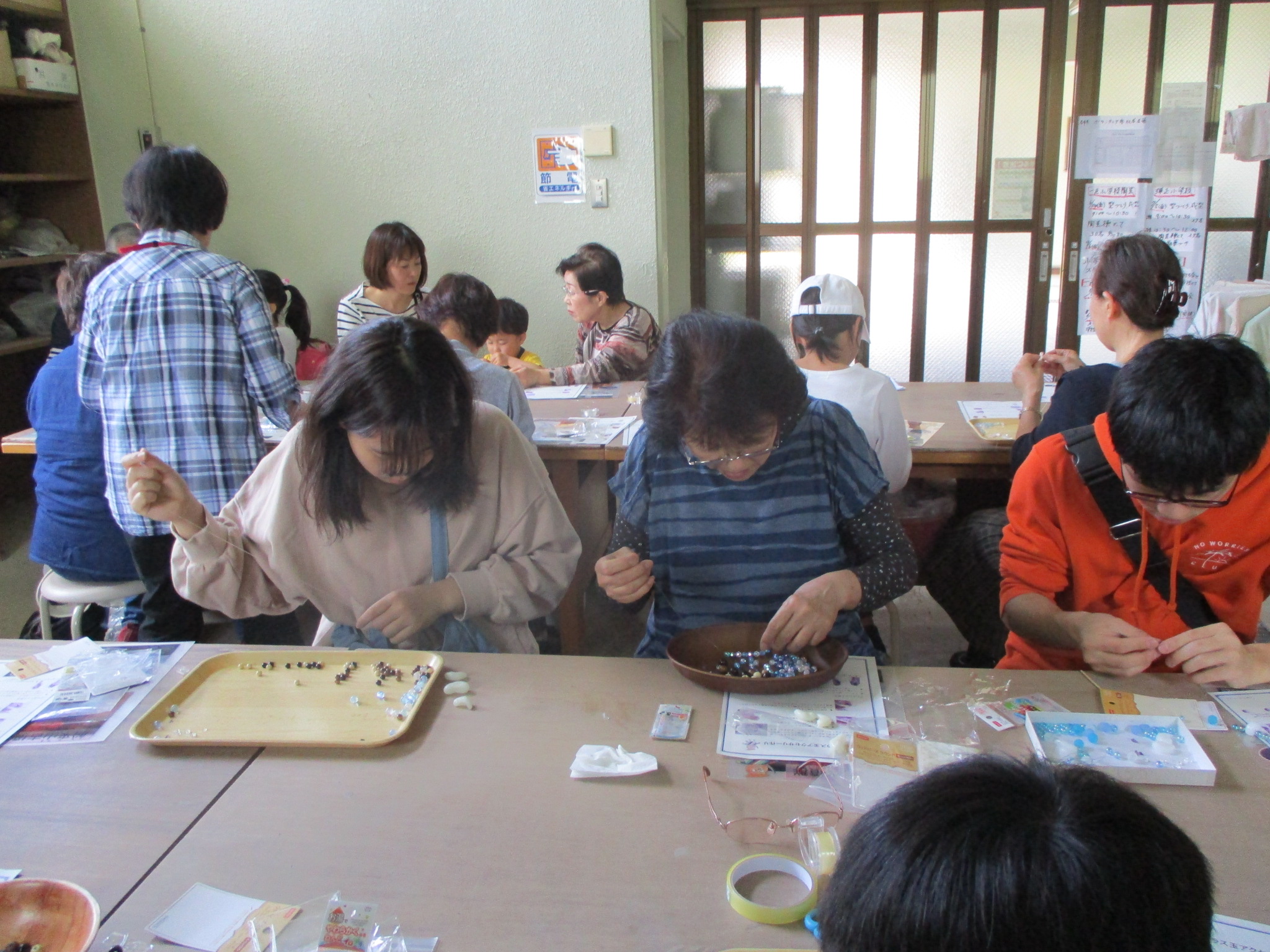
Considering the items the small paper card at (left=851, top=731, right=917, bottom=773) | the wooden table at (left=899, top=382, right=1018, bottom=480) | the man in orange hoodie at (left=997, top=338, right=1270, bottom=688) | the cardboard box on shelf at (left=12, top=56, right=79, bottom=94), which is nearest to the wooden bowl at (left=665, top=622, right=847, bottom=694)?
the small paper card at (left=851, top=731, right=917, bottom=773)

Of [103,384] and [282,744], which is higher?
[103,384]

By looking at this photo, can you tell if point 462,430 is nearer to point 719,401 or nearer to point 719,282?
point 719,401

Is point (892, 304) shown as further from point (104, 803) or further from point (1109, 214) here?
point (104, 803)

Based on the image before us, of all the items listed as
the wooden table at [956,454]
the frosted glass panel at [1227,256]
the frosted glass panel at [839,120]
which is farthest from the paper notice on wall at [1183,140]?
the wooden table at [956,454]

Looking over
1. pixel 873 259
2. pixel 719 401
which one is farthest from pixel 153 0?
pixel 719 401

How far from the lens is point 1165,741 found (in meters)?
1.07

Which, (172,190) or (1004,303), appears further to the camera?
(1004,303)

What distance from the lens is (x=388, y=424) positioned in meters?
1.35

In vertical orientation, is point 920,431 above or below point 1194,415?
below

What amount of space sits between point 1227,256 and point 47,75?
17.5 feet

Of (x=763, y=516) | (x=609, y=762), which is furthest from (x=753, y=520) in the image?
(x=609, y=762)

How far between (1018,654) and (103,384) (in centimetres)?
206

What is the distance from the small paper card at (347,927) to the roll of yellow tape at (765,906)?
338mm

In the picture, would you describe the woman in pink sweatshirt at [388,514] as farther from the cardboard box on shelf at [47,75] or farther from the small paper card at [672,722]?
the cardboard box on shelf at [47,75]
